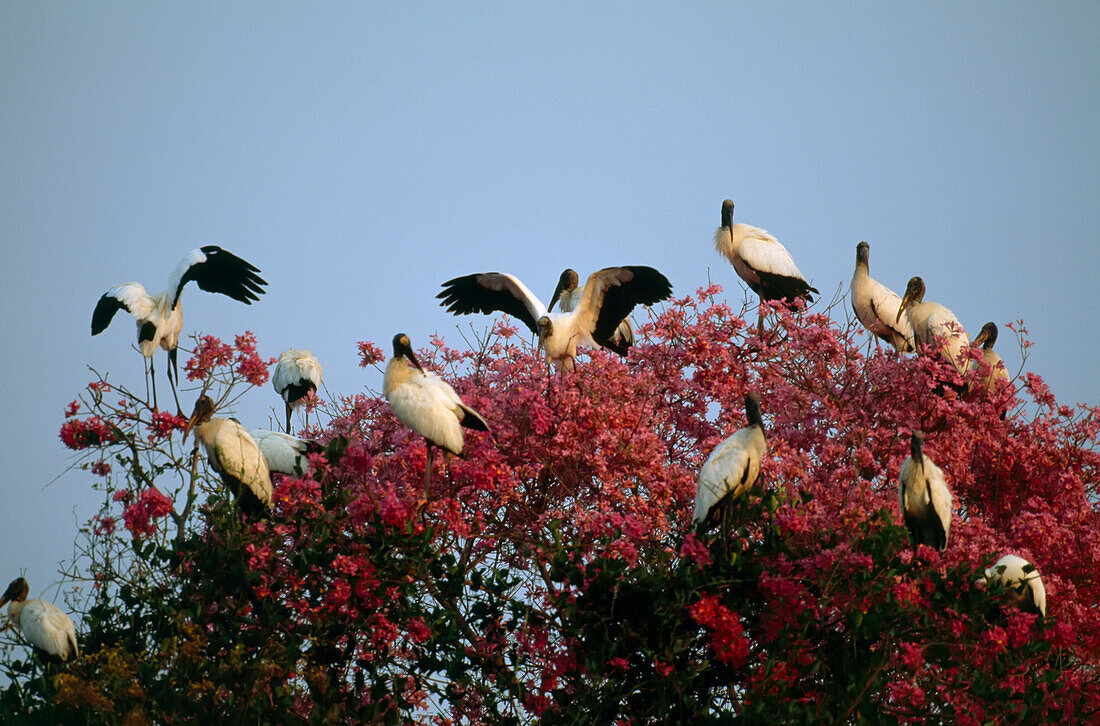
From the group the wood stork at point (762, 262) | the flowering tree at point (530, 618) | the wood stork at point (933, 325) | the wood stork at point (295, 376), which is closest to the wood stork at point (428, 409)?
the flowering tree at point (530, 618)

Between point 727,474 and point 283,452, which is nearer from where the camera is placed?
point 727,474

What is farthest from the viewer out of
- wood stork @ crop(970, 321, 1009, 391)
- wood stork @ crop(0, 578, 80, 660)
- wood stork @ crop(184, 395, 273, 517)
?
wood stork @ crop(970, 321, 1009, 391)

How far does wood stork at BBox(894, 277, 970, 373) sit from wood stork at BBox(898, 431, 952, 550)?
1.90 meters

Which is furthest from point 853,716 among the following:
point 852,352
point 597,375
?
point 852,352

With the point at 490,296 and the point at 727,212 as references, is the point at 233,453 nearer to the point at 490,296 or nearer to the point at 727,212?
the point at 490,296

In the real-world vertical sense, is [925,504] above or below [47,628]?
above

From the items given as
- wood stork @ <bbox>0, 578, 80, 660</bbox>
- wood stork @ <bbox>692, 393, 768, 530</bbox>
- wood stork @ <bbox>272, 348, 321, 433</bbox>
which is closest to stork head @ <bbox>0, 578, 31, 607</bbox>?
wood stork @ <bbox>0, 578, 80, 660</bbox>

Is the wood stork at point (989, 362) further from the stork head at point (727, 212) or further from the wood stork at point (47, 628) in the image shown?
the wood stork at point (47, 628)

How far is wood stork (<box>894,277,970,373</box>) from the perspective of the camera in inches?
344

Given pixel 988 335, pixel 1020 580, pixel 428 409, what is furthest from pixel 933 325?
pixel 428 409

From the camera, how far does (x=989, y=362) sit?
914 centimetres

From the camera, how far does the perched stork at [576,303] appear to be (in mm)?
10469

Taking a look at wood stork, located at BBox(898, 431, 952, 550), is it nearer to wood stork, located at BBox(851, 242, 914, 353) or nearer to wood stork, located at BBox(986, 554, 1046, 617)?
wood stork, located at BBox(986, 554, 1046, 617)

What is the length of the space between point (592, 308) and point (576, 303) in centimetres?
138
